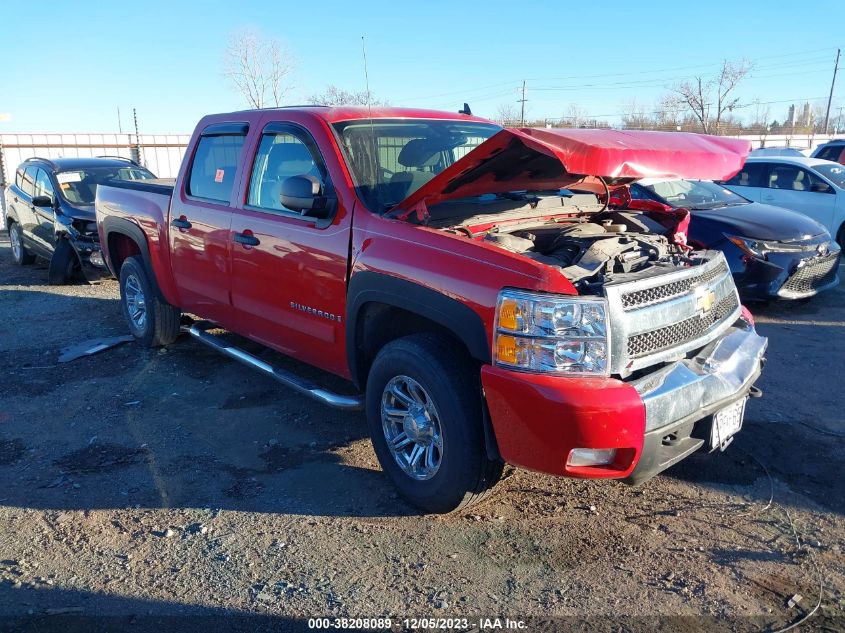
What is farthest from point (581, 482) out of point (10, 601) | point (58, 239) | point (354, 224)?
point (58, 239)

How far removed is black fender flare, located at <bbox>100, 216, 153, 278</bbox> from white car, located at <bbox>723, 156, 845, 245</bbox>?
889 cm

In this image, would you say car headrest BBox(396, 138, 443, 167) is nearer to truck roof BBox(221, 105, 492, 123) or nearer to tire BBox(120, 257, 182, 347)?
truck roof BBox(221, 105, 492, 123)

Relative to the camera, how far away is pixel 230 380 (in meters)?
5.57

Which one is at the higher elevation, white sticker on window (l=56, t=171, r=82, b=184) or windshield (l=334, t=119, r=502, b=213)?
windshield (l=334, t=119, r=502, b=213)

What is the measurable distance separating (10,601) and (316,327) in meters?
2.00

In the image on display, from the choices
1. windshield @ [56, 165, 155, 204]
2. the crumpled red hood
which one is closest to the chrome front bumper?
the crumpled red hood

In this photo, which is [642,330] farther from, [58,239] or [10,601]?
[58,239]

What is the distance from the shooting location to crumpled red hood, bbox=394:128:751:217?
9.64 ft

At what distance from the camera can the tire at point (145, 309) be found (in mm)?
6027

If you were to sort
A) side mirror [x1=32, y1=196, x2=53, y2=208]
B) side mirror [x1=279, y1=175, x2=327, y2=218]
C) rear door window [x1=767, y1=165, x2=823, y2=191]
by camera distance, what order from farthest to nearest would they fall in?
rear door window [x1=767, y1=165, x2=823, y2=191] < side mirror [x1=32, y1=196, x2=53, y2=208] < side mirror [x1=279, y1=175, x2=327, y2=218]

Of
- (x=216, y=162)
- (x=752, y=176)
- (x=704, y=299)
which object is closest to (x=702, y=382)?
(x=704, y=299)

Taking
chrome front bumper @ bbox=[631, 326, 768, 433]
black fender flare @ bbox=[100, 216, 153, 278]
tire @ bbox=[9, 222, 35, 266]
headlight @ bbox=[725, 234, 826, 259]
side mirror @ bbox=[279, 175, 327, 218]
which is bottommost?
tire @ bbox=[9, 222, 35, 266]

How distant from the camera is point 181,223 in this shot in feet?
17.0

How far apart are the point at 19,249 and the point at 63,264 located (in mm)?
2665
